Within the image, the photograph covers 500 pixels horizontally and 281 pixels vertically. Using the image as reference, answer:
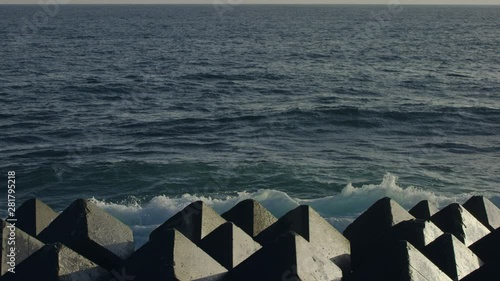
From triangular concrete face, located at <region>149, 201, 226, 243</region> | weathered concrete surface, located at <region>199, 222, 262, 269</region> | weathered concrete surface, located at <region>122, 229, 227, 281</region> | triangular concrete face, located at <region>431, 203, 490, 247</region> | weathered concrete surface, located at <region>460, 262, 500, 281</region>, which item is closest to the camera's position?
weathered concrete surface, located at <region>460, 262, 500, 281</region>

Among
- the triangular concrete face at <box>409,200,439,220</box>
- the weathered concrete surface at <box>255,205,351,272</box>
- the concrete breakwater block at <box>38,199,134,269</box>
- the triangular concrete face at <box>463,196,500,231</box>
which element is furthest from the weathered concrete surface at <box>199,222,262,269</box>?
the triangular concrete face at <box>463,196,500,231</box>

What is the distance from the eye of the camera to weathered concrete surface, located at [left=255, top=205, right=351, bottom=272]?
9.48m

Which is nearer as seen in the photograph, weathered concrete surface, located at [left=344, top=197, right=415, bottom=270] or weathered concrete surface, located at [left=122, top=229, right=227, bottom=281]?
weathered concrete surface, located at [left=122, top=229, right=227, bottom=281]

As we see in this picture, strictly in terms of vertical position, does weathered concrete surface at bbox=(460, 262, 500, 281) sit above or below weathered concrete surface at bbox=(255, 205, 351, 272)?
above

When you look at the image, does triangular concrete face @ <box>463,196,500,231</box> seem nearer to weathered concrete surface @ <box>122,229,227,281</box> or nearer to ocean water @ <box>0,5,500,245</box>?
ocean water @ <box>0,5,500,245</box>

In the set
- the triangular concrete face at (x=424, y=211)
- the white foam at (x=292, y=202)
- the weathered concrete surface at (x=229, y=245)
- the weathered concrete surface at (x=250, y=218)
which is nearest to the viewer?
the weathered concrete surface at (x=229, y=245)

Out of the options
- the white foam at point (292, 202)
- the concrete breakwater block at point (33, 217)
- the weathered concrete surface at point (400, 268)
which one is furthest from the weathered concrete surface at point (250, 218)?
the white foam at point (292, 202)

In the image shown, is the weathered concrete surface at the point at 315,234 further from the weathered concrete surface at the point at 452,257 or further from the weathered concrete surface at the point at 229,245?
the weathered concrete surface at the point at 452,257

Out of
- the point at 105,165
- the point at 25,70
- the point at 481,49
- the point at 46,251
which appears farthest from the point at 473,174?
the point at 481,49

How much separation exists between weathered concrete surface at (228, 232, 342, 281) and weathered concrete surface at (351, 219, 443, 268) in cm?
110

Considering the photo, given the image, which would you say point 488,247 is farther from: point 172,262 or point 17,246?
point 17,246

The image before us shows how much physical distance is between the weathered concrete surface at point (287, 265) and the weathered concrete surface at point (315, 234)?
473 millimetres

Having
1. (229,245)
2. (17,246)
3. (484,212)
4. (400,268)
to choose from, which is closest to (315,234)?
(229,245)

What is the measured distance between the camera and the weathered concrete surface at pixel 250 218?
10.6 metres
